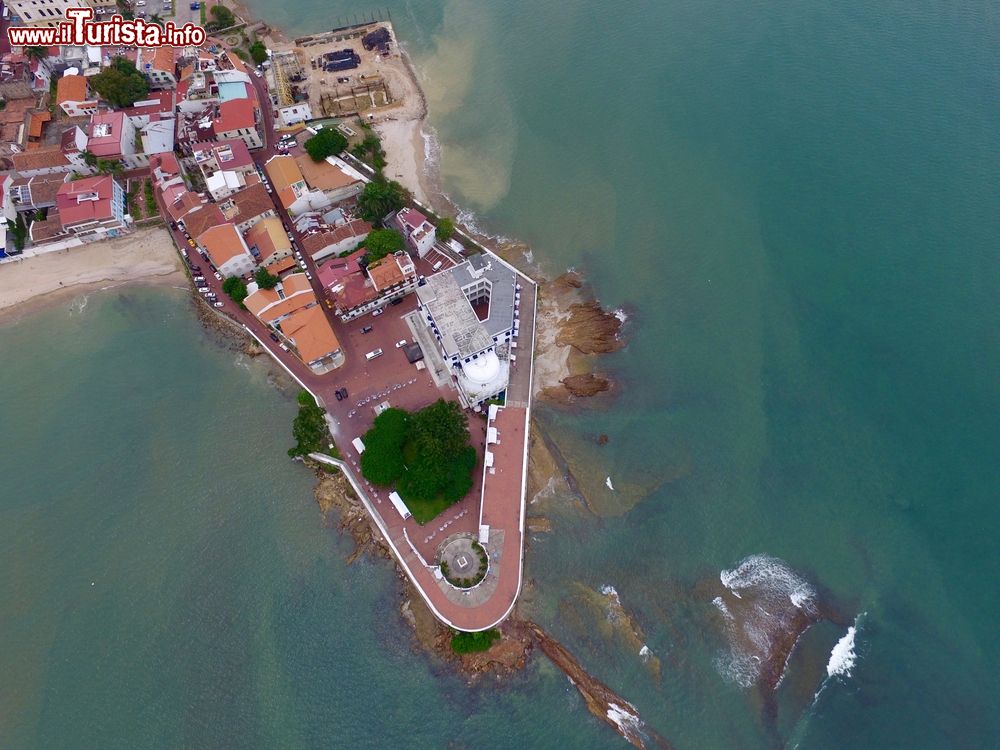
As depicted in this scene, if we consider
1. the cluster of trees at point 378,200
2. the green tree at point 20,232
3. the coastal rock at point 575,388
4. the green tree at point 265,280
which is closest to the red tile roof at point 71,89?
the green tree at point 20,232

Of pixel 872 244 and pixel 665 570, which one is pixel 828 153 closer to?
pixel 872 244

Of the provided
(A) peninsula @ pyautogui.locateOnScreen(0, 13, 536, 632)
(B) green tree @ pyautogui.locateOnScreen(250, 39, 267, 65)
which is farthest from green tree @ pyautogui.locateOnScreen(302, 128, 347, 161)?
(B) green tree @ pyautogui.locateOnScreen(250, 39, 267, 65)

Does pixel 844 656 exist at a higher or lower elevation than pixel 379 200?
lower

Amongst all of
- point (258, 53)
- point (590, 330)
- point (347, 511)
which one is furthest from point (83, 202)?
point (590, 330)

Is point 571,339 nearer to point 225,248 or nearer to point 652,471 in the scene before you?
point 652,471

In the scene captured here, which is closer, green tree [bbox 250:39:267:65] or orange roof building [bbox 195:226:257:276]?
orange roof building [bbox 195:226:257:276]

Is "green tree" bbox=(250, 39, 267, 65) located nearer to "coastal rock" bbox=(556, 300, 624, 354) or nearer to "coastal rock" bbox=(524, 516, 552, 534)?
"coastal rock" bbox=(556, 300, 624, 354)
